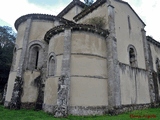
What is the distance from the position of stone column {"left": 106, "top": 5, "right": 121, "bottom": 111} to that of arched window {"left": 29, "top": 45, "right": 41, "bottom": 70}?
7039 millimetres

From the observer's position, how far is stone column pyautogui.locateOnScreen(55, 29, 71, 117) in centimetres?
885

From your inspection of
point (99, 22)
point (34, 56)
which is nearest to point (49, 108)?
point (34, 56)

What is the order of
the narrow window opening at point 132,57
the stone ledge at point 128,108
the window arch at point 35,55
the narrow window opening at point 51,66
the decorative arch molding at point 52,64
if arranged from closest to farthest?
the stone ledge at point 128,108 < the decorative arch molding at point 52,64 < the narrow window opening at point 51,66 < the window arch at point 35,55 < the narrow window opening at point 132,57

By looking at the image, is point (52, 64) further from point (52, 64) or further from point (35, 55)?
point (35, 55)

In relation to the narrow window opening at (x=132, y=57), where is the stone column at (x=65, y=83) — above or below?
below

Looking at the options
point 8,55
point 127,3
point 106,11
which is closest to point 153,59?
point 127,3

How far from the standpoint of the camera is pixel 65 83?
941 centimetres

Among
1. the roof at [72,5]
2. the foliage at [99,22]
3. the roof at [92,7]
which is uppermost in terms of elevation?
the roof at [72,5]

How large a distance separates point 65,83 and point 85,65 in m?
2.12

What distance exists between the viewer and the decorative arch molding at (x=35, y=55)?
13289mm

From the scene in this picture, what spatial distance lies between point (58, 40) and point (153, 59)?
13463mm

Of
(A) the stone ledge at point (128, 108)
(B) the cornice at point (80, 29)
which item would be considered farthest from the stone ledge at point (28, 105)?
(A) the stone ledge at point (128, 108)

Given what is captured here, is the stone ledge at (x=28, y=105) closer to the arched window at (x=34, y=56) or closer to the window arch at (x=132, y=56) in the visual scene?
the arched window at (x=34, y=56)

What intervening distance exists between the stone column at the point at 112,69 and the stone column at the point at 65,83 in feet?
11.2
